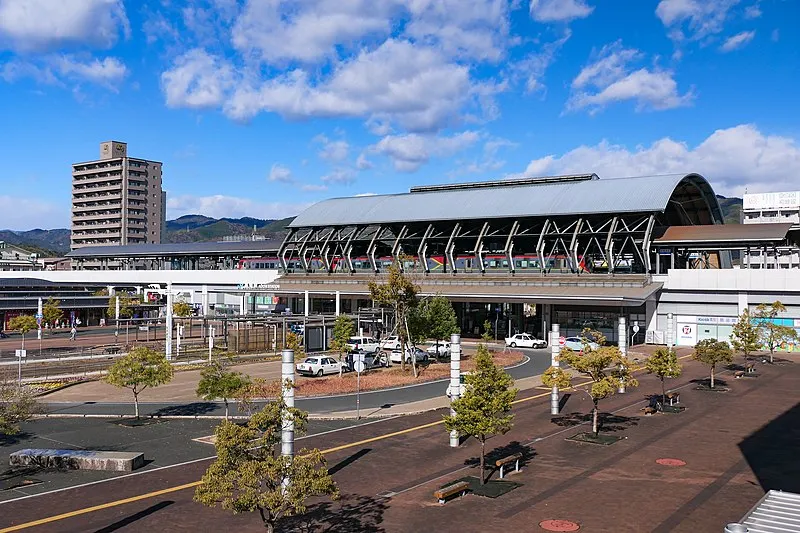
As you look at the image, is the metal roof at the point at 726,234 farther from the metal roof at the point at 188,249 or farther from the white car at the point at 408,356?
the metal roof at the point at 188,249

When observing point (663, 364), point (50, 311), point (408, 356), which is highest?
point (50, 311)

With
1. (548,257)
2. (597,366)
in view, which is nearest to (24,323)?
(548,257)

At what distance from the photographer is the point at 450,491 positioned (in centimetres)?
2138

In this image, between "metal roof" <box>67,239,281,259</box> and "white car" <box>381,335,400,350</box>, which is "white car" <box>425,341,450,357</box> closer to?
"white car" <box>381,335,400,350</box>

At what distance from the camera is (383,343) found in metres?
66.2

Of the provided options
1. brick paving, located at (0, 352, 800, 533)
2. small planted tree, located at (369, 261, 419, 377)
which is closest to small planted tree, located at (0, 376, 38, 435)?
brick paving, located at (0, 352, 800, 533)

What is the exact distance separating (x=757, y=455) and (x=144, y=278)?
11761 centimetres

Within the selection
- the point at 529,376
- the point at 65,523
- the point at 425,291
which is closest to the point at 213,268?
the point at 425,291

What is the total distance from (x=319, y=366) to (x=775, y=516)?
1564 inches

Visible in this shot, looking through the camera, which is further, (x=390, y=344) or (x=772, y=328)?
(x=390, y=344)

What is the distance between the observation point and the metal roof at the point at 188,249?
118875 millimetres

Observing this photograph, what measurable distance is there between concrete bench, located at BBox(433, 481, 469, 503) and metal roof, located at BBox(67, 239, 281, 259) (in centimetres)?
9650

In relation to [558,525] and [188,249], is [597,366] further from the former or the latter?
[188,249]

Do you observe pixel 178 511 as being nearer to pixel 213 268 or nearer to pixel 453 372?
pixel 453 372
